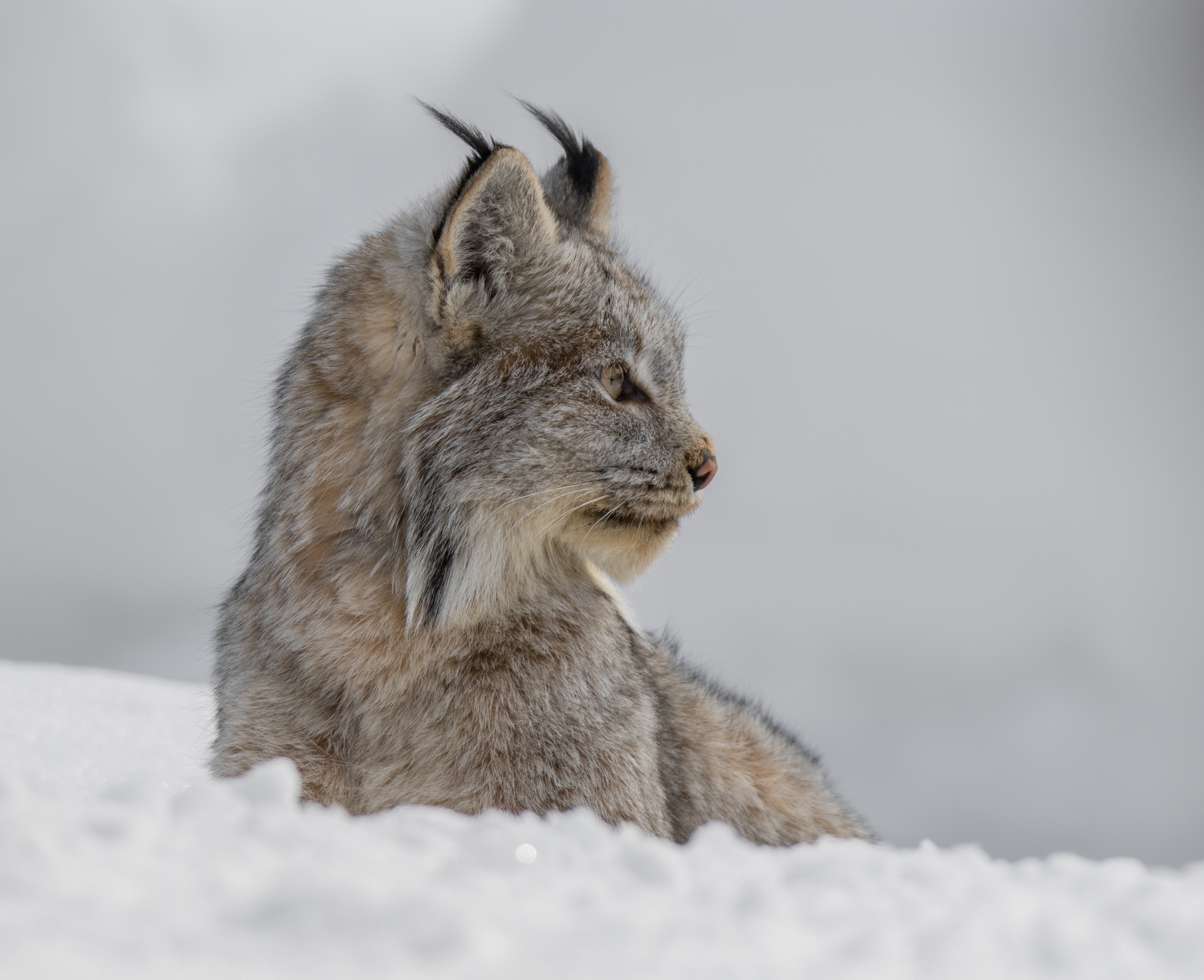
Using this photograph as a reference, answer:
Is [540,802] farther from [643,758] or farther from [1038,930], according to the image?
[1038,930]

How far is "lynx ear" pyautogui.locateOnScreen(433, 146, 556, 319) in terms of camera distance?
374cm

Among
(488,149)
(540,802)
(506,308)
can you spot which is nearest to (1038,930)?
(540,802)

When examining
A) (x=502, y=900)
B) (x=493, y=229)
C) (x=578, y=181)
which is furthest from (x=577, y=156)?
(x=502, y=900)

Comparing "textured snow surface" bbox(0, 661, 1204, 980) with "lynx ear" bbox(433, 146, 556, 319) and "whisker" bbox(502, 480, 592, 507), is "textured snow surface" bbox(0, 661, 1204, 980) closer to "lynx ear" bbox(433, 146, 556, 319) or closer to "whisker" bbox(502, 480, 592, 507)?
"whisker" bbox(502, 480, 592, 507)

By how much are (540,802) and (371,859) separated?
5.89 feet

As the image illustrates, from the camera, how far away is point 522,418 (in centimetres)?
376

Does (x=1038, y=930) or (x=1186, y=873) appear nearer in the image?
(x=1038, y=930)

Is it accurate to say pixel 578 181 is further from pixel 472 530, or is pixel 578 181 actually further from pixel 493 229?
pixel 472 530

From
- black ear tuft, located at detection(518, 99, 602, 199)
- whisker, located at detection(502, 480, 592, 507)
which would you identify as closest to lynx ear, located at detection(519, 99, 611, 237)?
black ear tuft, located at detection(518, 99, 602, 199)

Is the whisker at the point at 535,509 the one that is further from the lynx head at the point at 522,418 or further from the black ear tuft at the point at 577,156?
the black ear tuft at the point at 577,156

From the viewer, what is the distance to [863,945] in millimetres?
1597

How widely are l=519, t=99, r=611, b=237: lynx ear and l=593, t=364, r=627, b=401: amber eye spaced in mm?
1115

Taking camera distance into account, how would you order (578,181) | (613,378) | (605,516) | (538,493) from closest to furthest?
(538,493)
(605,516)
(613,378)
(578,181)

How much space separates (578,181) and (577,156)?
5.6 inches
